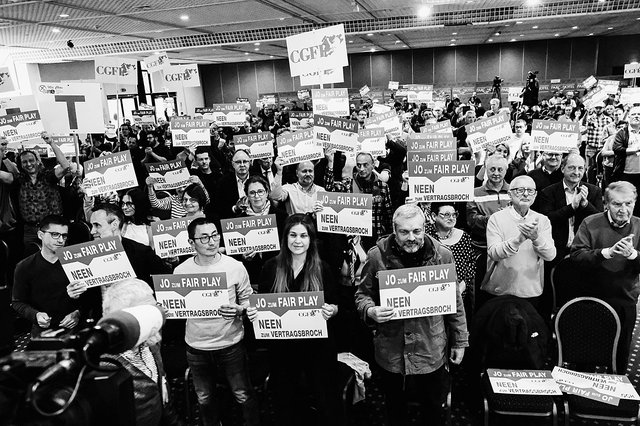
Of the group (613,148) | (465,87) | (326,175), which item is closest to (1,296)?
(326,175)

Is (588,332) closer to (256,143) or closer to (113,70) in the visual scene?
(256,143)

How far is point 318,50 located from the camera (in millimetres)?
6191

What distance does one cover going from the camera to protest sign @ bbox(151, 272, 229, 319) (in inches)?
120

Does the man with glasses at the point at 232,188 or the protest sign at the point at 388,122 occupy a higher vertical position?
the protest sign at the point at 388,122

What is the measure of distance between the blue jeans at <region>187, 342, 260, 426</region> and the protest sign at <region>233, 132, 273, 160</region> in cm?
412

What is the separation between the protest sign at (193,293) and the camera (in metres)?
3.05

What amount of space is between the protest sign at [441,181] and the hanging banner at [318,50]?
2417 mm

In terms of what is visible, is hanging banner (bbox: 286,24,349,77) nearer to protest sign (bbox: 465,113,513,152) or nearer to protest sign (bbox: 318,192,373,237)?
protest sign (bbox: 465,113,513,152)

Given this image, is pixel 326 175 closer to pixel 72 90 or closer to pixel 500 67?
pixel 72 90

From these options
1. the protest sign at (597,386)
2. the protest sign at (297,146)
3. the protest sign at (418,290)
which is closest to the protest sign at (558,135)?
the protest sign at (297,146)

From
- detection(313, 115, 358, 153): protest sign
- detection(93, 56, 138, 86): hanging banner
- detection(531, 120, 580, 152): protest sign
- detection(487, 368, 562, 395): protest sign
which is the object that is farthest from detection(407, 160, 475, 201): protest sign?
detection(93, 56, 138, 86): hanging banner

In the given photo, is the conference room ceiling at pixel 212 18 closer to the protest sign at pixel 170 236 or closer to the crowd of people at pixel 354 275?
the crowd of people at pixel 354 275

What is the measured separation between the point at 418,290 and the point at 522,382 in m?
1.00

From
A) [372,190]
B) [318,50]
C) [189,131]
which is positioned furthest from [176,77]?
[372,190]
